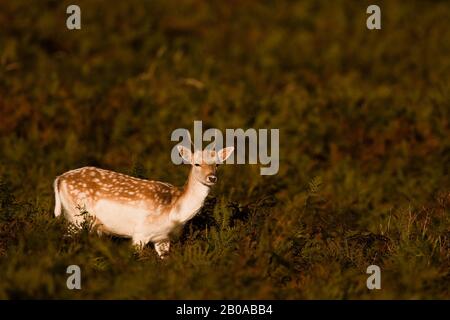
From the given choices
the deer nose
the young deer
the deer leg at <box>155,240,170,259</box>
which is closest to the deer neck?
the young deer

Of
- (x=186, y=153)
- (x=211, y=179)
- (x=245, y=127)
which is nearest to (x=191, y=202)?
(x=211, y=179)

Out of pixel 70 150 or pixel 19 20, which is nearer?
pixel 70 150

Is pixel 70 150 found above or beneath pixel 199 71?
beneath

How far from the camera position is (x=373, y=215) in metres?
9.88

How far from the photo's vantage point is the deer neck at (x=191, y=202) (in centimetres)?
792

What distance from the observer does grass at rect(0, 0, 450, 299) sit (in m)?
7.30

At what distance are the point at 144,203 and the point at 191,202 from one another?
475mm

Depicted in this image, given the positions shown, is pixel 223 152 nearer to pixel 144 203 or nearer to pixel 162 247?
pixel 144 203

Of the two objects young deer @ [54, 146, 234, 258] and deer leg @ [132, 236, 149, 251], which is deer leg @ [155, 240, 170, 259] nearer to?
young deer @ [54, 146, 234, 258]

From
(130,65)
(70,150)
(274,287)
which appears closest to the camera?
(274,287)
